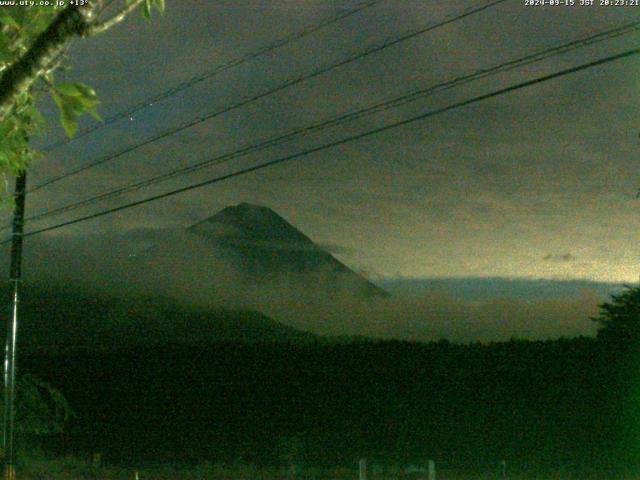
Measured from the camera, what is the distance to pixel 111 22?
4.25 meters

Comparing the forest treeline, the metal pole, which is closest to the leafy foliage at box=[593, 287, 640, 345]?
the forest treeline

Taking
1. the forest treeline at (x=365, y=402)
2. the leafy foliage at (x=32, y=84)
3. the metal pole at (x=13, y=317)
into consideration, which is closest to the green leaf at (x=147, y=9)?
the leafy foliage at (x=32, y=84)

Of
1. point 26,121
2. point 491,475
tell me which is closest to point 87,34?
point 26,121

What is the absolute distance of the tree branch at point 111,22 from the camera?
4113mm

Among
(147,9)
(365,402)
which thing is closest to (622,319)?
(365,402)

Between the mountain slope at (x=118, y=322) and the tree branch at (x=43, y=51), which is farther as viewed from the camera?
the mountain slope at (x=118, y=322)

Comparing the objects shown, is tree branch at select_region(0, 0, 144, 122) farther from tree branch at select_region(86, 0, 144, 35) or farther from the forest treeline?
the forest treeline

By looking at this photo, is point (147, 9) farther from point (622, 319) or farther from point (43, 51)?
point (622, 319)

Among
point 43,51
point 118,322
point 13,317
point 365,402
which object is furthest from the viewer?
point 118,322

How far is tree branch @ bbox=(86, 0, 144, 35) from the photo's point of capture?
4.11 meters

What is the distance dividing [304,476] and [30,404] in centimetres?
733

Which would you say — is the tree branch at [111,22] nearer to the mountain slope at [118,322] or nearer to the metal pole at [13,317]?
the metal pole at [13,317]

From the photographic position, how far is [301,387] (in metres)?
26.0

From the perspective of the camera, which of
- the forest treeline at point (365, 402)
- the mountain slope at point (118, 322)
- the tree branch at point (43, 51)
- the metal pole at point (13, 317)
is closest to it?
the tree branch at point (43, 51)
